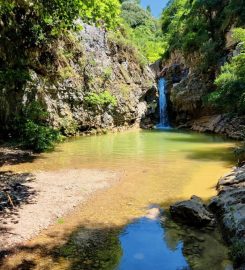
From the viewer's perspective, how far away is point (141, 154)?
16.3 metres

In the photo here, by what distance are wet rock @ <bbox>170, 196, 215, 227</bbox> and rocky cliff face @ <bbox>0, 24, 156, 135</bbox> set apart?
12.4 metres

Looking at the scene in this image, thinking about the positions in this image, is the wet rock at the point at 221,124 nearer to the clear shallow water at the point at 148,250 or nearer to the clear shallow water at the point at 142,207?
the clear shallow water at the point at 142,207

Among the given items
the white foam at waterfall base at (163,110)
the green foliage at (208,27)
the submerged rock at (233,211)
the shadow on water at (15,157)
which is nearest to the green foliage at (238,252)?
the submerged rock at (233,211)

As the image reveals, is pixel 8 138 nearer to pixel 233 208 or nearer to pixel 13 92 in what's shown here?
pixel 13 92

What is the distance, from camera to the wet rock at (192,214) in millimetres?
7242

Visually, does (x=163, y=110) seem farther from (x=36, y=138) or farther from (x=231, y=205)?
(x=231, y=205)

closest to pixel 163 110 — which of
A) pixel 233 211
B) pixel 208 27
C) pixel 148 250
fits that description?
pixel 208 27

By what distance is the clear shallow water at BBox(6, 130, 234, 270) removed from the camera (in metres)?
5.89

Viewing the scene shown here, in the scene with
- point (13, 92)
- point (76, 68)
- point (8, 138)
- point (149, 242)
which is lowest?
point (149, 242)

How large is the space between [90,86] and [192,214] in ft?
66.5

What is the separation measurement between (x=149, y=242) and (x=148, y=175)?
5.39 meters

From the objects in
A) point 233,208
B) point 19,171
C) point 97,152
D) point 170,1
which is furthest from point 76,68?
point 170,1

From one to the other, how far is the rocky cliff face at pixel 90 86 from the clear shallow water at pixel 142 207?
5444 mm

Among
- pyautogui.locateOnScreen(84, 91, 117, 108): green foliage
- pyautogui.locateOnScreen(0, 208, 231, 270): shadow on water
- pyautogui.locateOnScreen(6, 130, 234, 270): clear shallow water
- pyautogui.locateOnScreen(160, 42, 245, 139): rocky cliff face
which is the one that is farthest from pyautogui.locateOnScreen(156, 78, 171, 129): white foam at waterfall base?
pyautogui.locateOnScreen(0, 208, 231, 270): shadow on water
